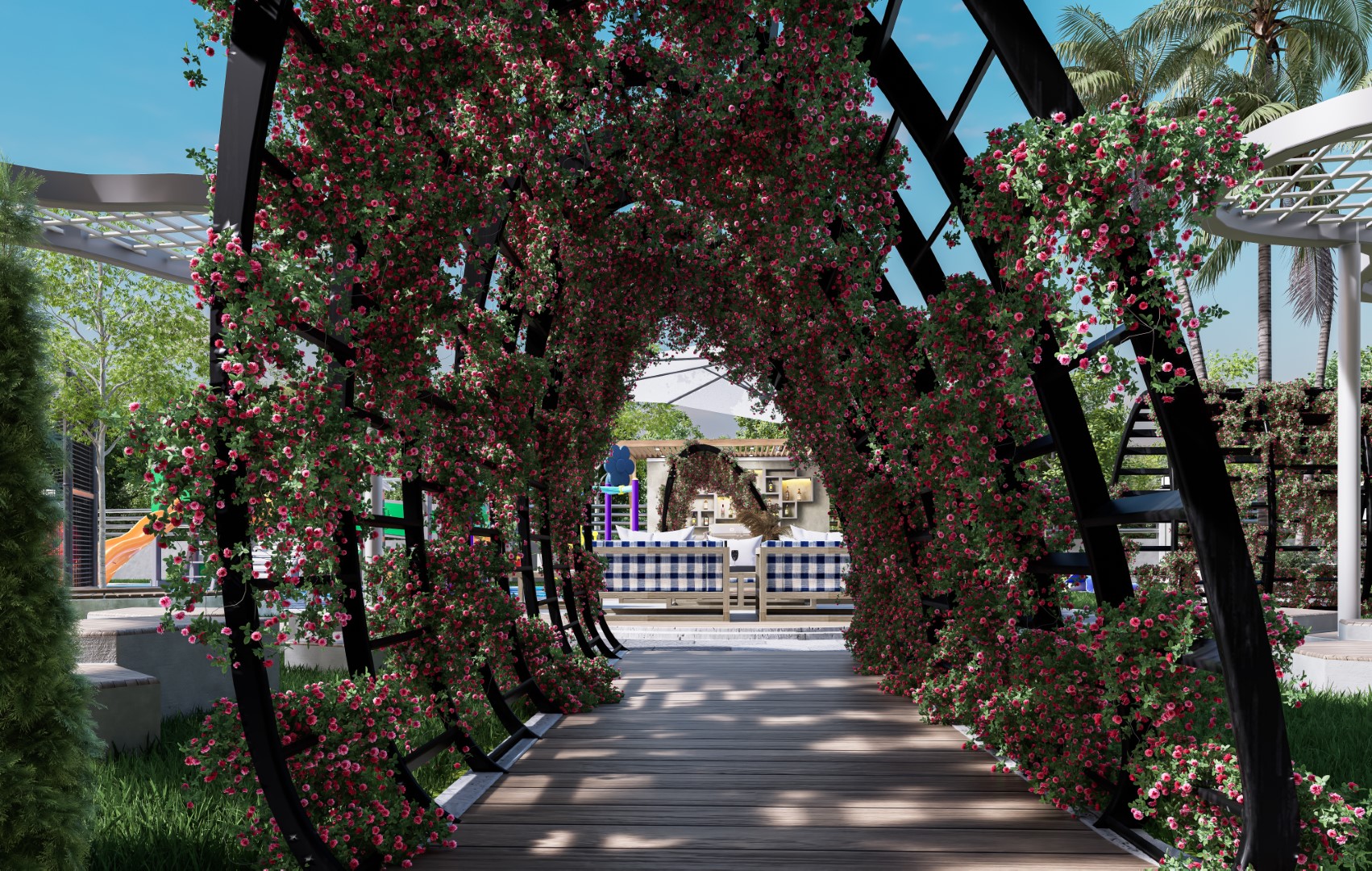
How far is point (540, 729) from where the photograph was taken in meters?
4.98

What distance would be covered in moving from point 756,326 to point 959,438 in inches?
119

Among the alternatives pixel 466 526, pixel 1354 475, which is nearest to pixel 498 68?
pixel 466 526

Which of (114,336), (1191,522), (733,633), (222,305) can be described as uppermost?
(114,336)

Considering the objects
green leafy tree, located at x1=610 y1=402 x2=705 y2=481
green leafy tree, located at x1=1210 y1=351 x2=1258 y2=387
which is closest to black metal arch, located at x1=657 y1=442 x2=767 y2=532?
green leafy tree, located at x1=610 y1=402 x2=705 y2=481

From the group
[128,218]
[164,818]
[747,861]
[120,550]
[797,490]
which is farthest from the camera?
[797,490]

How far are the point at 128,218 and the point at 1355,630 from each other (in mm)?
12337

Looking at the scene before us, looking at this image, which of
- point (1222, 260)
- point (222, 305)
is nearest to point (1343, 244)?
point (222, 305)

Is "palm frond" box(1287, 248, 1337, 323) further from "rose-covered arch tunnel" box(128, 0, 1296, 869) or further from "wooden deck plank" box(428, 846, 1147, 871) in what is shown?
"wooden deck plank" box(428, 846, 1147, 871)

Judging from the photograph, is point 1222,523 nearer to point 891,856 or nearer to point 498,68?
point 891,856

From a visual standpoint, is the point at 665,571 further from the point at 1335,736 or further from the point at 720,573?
the point at 1335,736

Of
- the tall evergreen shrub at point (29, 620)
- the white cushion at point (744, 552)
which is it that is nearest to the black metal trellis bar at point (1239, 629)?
the tall evergreen shrub at point (29, 620)

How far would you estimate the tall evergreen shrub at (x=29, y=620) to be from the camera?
6.55ft

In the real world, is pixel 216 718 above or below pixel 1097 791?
above

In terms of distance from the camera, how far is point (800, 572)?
10477 mm
